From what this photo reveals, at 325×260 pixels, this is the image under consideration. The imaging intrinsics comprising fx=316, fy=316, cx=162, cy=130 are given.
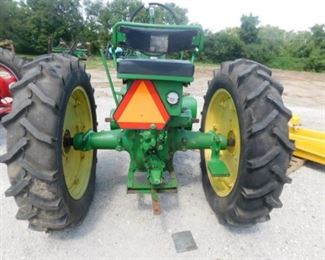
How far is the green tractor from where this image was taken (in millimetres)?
2002

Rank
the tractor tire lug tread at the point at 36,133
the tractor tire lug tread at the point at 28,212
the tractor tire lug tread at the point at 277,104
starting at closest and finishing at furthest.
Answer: the tractor tire lug tread at the point at 36,133 < the tractor tire lug tread at the point at 28,212 < the tractor tire lug tread at the point at 277,104

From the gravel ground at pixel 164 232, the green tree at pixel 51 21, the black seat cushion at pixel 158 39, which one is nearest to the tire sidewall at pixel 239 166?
the gravel ground at pixel 164 232

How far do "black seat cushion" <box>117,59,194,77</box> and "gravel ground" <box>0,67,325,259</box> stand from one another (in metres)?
1.23

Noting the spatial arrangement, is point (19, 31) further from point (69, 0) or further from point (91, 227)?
point (91, 227)

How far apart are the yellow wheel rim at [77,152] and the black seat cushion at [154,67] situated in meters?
0.61

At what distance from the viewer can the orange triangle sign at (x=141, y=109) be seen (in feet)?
7.47

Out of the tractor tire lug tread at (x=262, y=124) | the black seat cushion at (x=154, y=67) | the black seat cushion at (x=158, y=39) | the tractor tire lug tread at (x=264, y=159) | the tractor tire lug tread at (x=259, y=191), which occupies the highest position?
the black seat cushion at (x=158, y=39)

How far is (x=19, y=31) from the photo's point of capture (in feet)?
116

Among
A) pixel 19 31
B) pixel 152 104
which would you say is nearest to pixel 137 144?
pixel 152 104

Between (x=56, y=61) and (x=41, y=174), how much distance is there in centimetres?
88

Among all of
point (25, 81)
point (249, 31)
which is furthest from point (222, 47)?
point (25, 81)

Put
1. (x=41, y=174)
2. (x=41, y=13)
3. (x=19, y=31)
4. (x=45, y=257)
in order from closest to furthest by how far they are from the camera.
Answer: (x=41, y=174) < (x=45, y=257) < (x=19, y=31) < (x=41, y=13)

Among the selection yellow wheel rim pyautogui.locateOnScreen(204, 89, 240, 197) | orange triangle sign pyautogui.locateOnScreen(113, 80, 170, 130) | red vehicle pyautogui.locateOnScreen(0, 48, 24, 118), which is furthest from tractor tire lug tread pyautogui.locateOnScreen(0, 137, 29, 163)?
red vehicle pyautogui.locateOnScreen(0, 48, 24, 118)

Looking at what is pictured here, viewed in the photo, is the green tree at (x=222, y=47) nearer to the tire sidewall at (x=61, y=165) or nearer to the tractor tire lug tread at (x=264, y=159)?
the tire sidewall at (x=61, y=165)
